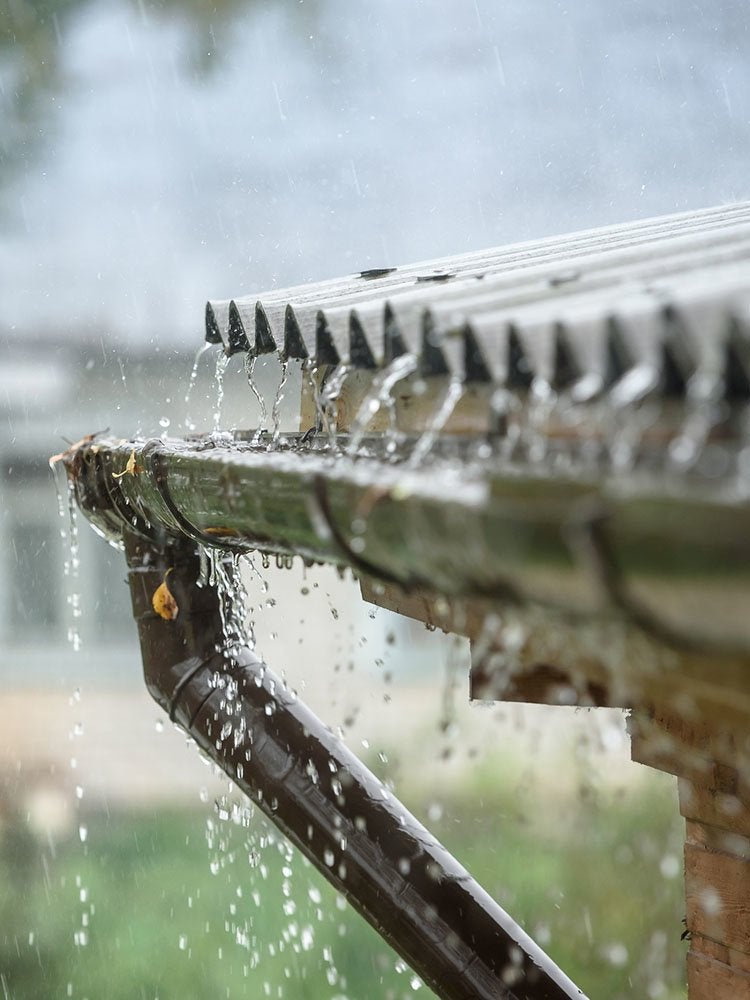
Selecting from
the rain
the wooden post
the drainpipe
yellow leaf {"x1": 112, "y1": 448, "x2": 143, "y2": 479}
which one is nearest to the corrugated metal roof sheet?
the rain

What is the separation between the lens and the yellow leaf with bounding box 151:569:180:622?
2.93 metres

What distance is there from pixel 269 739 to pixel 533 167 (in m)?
16.8

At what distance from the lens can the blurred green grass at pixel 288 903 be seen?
1262 centimetres

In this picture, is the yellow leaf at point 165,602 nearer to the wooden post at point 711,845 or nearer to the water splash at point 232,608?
the water splash at point 232,608

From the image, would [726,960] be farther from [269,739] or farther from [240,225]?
[240,225]

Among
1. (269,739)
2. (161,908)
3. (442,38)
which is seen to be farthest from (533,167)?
(269,739)

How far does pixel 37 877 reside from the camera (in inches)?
535

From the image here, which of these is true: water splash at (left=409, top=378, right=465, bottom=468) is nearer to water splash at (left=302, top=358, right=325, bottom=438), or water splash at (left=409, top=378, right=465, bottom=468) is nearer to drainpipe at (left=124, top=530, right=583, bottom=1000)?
water splash at (left=302, top=358, right=325, bottom=438)

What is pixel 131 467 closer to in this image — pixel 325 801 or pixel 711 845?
pixel 325 801

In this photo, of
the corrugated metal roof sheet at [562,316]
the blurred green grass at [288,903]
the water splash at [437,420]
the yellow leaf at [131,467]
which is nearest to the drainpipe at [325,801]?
the yellow leaf at [131,467]

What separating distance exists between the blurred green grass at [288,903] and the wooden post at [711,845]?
10.2 meters

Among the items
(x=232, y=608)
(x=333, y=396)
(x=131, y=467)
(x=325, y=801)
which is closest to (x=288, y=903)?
(x=232, y=608)

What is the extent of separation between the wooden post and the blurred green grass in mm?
10236

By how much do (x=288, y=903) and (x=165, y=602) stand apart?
1124 cm
